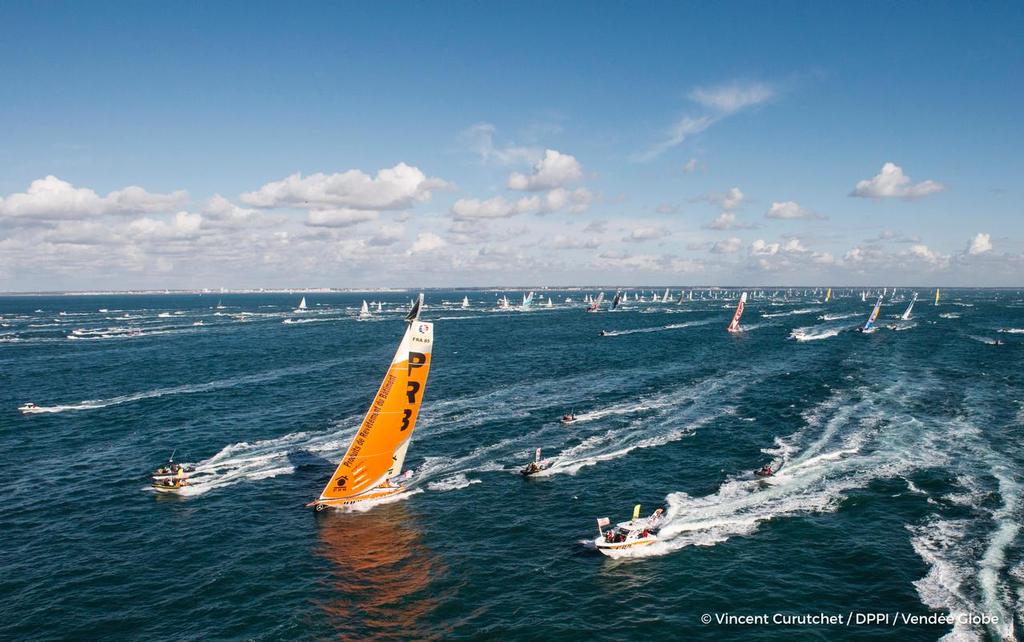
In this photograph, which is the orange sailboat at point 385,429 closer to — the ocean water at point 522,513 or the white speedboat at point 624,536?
the ocean water at point 522,513

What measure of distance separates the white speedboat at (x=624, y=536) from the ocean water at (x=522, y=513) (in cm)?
93

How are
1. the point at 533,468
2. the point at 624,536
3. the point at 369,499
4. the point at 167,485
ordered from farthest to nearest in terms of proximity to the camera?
the point at 533,468 < the point at 167,485 < the point at 369,499 < the point at 624,536

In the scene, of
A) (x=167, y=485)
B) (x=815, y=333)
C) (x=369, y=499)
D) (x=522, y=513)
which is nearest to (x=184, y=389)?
(x=167, y=485)

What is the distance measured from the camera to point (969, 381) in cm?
9538

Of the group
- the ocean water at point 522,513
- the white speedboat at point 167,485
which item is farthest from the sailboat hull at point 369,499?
the white speedboat at point 167,485

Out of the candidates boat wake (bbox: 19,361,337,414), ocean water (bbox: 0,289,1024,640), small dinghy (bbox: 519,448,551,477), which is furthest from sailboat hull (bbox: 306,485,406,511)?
boat wake (bbox: 19,361,337,414)

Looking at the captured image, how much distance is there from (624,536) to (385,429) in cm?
2094

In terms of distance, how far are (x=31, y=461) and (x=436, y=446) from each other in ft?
138

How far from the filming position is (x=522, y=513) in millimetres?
45250

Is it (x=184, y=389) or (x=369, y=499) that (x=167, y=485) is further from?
(x=184, y=389)

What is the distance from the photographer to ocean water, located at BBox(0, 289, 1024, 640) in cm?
3194

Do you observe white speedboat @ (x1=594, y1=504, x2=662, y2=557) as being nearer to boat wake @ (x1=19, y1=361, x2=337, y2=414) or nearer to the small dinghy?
the small dinghy

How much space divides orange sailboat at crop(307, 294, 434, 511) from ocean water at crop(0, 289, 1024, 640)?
2.43m

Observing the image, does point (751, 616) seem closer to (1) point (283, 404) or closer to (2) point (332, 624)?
(2) point (332, 624)
